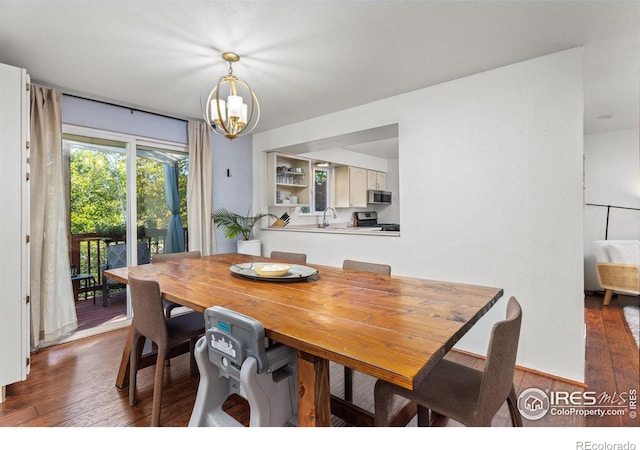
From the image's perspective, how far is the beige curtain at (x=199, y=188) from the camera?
388cm

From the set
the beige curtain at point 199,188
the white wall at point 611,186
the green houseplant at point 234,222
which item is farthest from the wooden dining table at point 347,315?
the white wall at point 611,186

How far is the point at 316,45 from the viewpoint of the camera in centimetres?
221

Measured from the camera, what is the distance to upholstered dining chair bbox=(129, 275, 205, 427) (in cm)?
172

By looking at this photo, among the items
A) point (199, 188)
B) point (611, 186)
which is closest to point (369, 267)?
point (199, 188)

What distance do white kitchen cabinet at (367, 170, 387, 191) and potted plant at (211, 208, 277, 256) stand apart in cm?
266

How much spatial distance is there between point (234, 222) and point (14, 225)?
227 centimetres

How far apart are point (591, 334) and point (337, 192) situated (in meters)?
4.07

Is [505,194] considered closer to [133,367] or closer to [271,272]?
[271,272]

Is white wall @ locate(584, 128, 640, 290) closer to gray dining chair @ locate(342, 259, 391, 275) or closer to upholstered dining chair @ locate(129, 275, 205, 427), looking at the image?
gray dining chair @ locate(342, 259, 391, 275)

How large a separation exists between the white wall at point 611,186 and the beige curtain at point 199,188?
17.7 feet

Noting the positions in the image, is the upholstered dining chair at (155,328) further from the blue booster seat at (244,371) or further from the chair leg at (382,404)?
the chair leg at (382,404)

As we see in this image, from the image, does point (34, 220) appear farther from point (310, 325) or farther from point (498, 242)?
point (498, 242)

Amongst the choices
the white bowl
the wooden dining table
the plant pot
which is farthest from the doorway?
the white bowl
